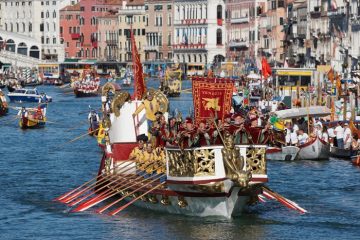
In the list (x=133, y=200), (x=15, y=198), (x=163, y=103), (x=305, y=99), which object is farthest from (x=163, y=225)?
(x=305, y=99)

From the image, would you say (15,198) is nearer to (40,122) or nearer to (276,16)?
(40,122)

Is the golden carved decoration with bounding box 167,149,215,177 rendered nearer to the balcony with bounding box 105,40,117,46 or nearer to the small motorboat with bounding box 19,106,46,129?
the small motorboat with bounding box 19,106,46,129

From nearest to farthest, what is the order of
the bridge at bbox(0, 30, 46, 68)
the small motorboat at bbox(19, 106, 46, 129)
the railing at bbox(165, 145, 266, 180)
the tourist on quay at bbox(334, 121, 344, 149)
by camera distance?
the railing at bbox(165, 145, 266, 180) < the tourist on quay at bbox(334, 121, 344, 149) < the small motorboat at bbox(19, 106, 46, 129) < the bridge at bbox(0, 30, 46, 68)

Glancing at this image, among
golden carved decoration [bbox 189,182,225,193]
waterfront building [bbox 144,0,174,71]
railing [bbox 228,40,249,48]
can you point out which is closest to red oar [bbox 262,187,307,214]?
golden carved decoration [bbox 189,182,225,193]

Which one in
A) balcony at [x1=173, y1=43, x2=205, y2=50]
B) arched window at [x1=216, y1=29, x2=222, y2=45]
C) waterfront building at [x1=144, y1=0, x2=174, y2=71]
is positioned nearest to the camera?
balcony at [x1=173, y1=43, x2=205, y2=50]

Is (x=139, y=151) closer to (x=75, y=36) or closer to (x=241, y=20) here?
(x=241, y=20)

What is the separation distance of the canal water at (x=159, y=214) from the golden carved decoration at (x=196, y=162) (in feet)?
3.34

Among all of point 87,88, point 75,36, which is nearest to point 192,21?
point 75,36

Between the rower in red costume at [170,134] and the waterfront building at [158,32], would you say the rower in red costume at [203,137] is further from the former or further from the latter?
the waterfront building at [158,32]

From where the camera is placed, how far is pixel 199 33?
5561 inches

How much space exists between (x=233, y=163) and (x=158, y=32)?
124m

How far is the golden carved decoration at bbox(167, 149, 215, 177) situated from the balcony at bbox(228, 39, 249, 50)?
108m

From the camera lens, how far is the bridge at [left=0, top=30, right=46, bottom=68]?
138 meters

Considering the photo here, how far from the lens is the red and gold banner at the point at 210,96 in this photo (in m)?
26.9
